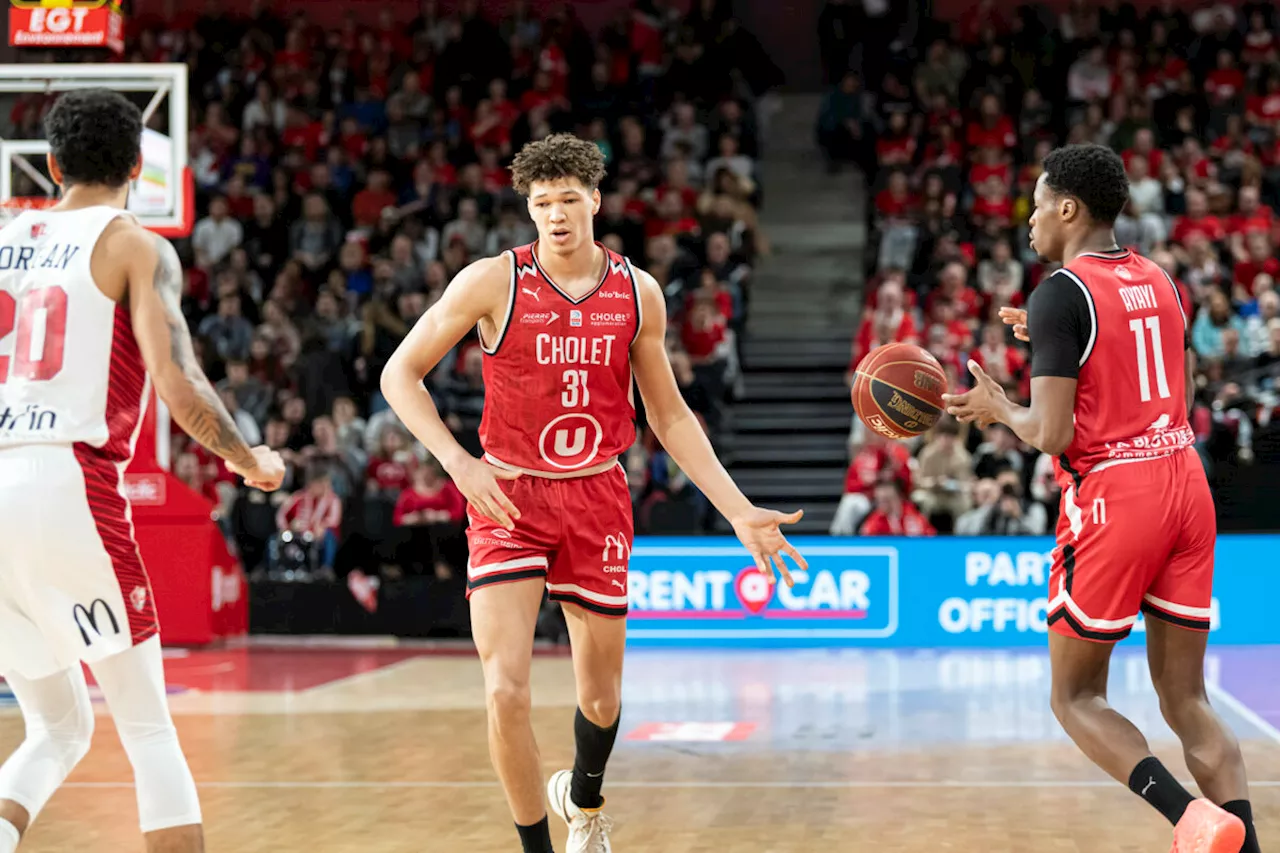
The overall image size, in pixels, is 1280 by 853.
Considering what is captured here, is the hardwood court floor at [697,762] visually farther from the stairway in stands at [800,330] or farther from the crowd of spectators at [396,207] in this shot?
the stairway in stands at [800,330]

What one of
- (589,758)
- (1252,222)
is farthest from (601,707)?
(1252,222)

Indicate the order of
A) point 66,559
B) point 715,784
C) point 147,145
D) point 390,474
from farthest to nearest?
1. point 390,474
2. point 147,145
3. point 715,784
4. point 66,559

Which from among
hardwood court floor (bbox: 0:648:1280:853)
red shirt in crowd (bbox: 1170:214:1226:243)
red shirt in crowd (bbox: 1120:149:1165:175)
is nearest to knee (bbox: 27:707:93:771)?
hardwood court floor (bbox: 0:648:1280:853)

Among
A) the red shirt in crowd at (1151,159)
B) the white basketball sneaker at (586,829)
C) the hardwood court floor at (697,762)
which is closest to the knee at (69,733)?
the hardwood court floor at (697,762)

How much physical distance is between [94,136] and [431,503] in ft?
31.5

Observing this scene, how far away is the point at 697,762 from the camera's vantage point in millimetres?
7324

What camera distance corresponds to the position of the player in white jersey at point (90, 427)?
3672 millimetres

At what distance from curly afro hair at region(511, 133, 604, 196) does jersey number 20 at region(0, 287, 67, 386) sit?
1625 millimetres

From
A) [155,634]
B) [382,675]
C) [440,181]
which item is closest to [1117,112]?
[440,181]

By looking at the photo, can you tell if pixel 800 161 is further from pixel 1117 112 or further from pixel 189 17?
pixel 189 17

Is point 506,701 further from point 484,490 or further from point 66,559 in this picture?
point 66,559

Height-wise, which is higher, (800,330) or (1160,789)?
(800,330)

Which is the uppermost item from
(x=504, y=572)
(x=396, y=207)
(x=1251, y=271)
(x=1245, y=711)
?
(x=396, y=207)

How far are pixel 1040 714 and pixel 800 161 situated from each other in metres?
11.6
